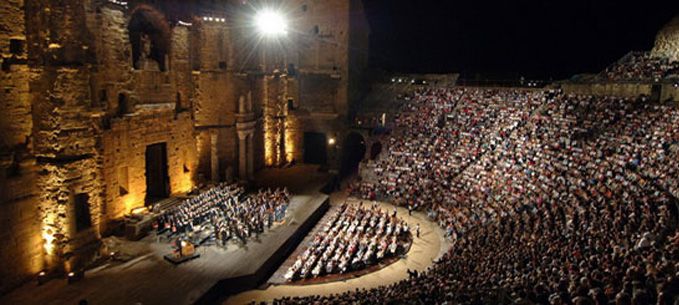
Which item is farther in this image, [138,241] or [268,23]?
[268,23]

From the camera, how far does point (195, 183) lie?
95.0ft

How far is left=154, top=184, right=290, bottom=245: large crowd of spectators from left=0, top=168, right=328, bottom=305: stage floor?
74 cm

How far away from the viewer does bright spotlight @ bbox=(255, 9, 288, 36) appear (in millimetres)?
32888

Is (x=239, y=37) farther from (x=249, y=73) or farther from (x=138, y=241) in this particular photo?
(x=138, y=241)

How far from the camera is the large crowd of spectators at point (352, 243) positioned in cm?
2002

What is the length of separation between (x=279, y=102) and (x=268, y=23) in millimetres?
5786

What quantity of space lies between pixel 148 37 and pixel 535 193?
20486 millimetres

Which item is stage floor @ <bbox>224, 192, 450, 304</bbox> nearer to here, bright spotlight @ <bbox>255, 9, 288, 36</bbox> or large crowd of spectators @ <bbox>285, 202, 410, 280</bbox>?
large crowd of spectators @ <bbox>285, 202, 410, 280</bbox>

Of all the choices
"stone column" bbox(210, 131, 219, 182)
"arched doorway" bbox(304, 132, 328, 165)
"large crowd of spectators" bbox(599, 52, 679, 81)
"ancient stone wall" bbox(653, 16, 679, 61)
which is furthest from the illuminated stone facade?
"ancient stone wall" bbox(653, 16, 679, 61)

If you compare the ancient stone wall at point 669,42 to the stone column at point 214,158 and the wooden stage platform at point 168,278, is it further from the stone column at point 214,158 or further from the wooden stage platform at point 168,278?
the stone column at point 214,158

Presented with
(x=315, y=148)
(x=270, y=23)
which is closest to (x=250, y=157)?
(x=315, y=148)

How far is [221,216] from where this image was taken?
24000 millimetres

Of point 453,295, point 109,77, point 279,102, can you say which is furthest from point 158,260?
point 279,102

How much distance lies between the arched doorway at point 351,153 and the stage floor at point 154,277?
14463mm
